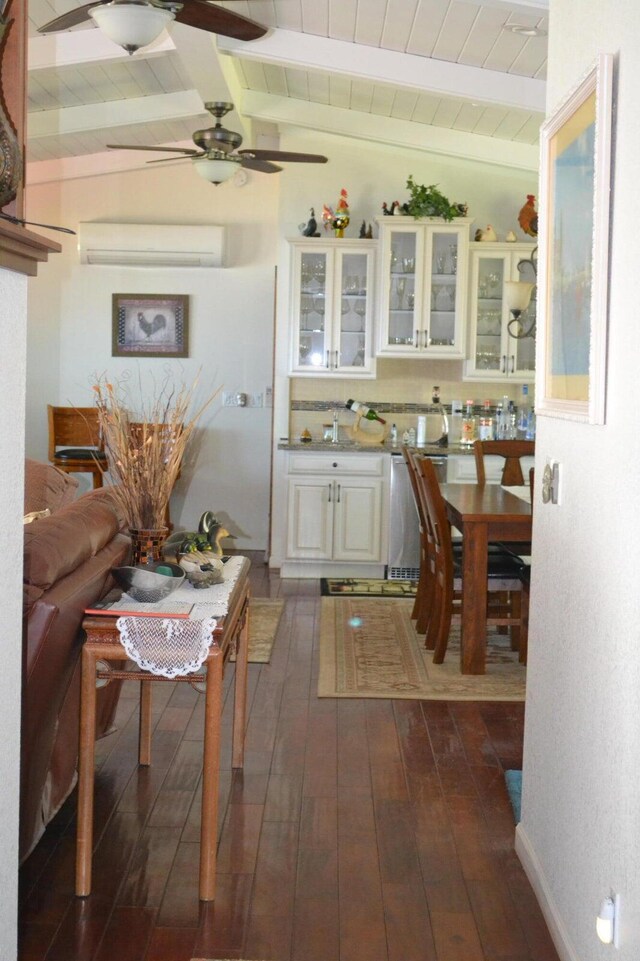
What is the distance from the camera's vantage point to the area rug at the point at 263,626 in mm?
5125

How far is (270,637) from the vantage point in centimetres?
550

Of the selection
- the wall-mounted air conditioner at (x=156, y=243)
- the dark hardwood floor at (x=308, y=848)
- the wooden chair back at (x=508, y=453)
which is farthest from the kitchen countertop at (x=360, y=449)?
the dark hardwood floor at (x=308, y=848)

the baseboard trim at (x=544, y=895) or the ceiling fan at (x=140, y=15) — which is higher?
the ceiling fan at (x=140, y=15)

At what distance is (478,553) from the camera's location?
4.80m

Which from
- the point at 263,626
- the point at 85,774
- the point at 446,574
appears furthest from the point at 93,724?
the point at 263,626

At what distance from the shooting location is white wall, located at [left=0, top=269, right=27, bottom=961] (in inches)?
75.2

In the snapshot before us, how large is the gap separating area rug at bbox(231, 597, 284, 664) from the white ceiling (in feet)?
9.40

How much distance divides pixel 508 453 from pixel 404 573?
154 centimetres

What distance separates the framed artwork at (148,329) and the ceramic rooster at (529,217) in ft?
8.79

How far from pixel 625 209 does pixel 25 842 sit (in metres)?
2.07

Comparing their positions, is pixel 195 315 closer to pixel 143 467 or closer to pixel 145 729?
pixel 145 729

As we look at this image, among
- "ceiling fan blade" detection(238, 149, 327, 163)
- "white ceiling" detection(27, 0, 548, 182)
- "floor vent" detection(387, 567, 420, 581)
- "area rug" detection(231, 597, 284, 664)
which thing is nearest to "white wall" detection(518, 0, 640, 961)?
"area rug" detection(231, 597, 284, 664)

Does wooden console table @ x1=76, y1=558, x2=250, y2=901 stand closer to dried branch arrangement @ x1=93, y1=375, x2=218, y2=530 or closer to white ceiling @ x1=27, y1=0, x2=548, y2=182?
dried branch arrangement @ x1=93, y1=375, x2=218, y2=530

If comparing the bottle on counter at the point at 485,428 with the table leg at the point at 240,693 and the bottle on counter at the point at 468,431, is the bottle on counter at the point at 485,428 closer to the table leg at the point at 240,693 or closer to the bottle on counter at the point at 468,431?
the bottle on counter at the point at 468,431
